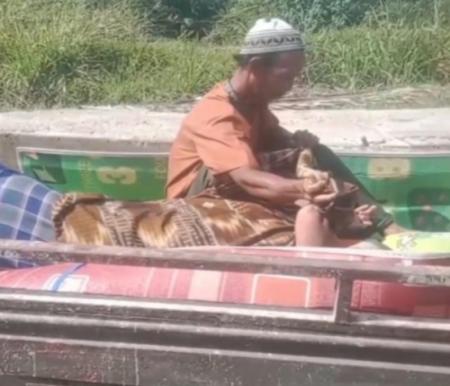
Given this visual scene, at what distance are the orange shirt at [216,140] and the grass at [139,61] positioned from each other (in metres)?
4.01

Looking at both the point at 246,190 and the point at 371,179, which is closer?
the point at 246,190

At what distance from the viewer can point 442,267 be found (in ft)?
8.78

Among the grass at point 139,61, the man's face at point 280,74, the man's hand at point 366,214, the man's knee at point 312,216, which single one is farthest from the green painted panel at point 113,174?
the grass at point 139,61

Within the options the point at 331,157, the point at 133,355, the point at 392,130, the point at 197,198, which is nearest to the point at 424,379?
the point at 133,355

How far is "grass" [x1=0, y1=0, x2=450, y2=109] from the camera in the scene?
319 inches

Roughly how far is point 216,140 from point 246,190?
198 mm

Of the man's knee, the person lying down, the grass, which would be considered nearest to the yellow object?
the person lying down

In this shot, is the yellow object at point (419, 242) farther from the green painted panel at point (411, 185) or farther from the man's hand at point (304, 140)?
the green painted panel at point (411, 185)

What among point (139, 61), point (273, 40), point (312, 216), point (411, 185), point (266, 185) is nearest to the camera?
point (312, 216)

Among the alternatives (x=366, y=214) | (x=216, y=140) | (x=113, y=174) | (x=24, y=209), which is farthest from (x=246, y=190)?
(x=113, y=174)

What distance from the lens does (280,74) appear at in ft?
12.4

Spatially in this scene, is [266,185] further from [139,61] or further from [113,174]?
[139,61]

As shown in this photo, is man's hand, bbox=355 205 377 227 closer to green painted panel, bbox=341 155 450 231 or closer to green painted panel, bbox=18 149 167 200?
green painted panel, bbox=341 155 450 231

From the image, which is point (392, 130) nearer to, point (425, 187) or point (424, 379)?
point (425, 187)
